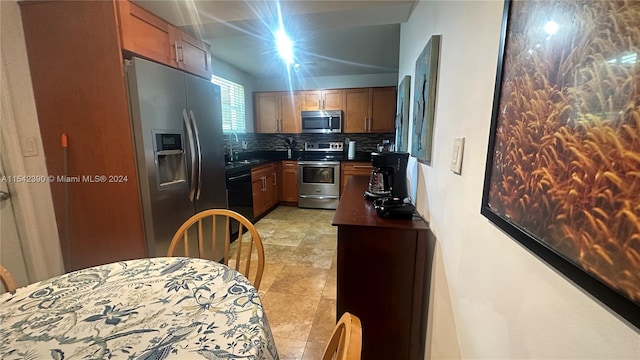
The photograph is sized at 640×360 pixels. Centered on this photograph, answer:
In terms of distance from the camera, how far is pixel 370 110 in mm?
4484

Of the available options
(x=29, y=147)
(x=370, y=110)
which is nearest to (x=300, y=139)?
(x=370, y=110)

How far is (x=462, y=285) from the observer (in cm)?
87

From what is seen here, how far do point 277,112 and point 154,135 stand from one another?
10.4ft

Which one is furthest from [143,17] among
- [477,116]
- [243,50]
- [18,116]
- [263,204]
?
[263,204]

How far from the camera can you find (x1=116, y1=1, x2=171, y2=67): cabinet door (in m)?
1.61

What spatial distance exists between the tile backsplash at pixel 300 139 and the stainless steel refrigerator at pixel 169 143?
7.31 ft

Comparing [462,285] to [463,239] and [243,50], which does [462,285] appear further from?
[243,50]

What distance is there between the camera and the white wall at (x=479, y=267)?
0.41 metres

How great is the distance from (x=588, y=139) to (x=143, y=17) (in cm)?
233

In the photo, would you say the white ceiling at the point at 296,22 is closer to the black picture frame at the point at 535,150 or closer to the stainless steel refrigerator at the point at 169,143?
the stainless steel refrigerator at the point at 169,143

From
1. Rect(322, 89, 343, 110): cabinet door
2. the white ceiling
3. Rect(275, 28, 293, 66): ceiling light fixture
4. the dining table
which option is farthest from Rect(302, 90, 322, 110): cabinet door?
the dining table

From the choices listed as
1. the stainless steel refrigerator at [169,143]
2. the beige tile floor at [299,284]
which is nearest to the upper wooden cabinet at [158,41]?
the stainless steel refrigerator at [169,143]

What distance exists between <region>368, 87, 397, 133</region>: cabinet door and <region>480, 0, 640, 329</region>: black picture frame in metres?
3.96

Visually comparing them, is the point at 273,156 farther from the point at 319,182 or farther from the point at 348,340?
the point at 348,340
